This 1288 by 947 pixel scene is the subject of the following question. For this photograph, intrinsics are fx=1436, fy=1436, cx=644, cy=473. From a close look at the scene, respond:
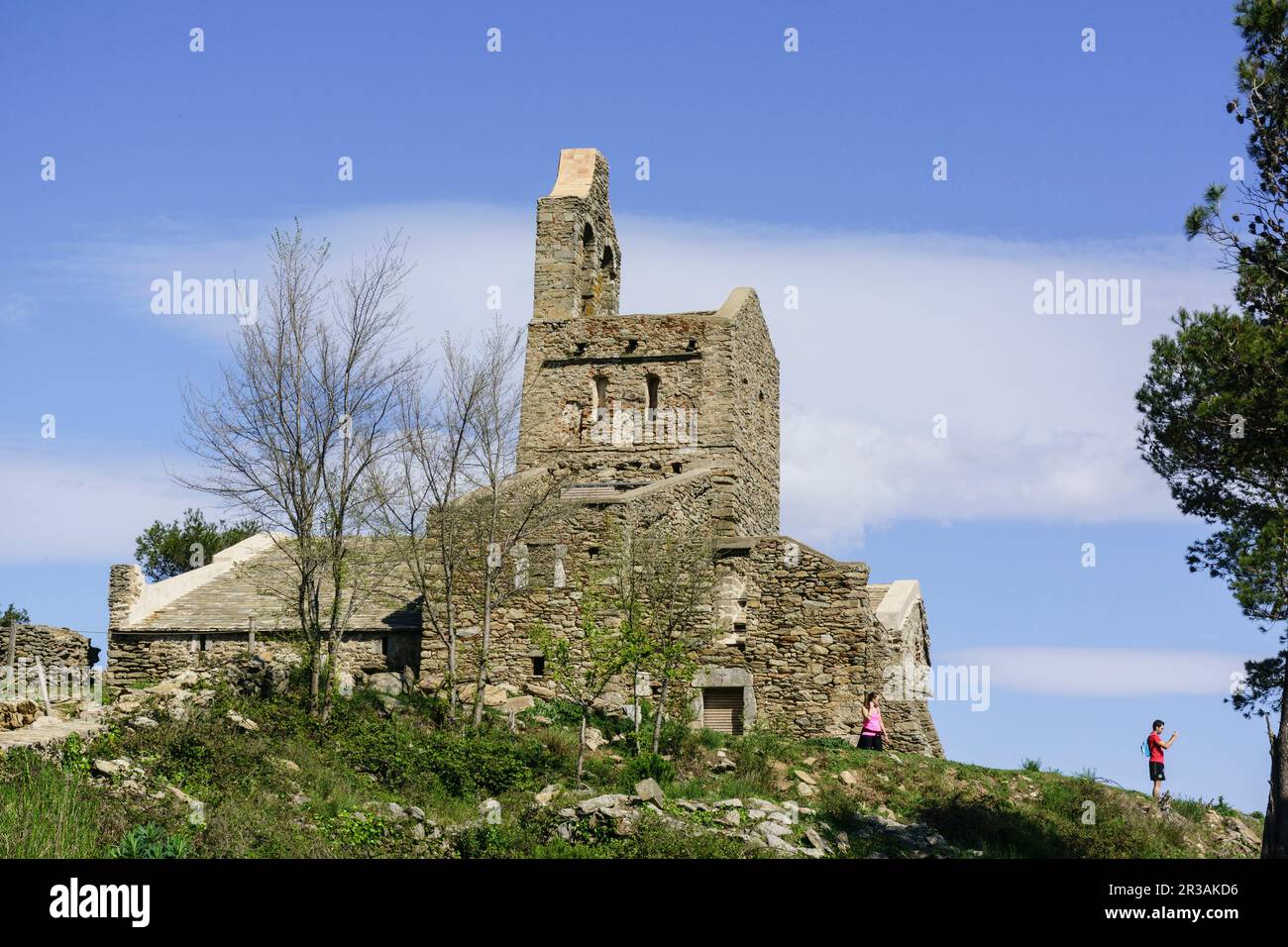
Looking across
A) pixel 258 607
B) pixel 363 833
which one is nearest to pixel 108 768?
pixel 363 833

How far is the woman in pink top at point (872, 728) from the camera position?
2533 cm

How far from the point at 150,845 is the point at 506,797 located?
281 inches

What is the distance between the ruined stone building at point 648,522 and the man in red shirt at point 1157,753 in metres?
4.90

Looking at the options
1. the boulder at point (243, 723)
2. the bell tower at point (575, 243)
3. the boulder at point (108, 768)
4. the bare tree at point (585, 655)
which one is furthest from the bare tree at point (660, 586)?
the boulder at point (108, 768)

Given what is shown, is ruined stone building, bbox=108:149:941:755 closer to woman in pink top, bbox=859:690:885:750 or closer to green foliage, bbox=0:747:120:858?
woman in pink top, bbox=859:690:885:750

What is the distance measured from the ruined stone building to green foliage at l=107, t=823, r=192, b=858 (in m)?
11.7

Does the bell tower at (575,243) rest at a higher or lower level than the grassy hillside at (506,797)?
higher

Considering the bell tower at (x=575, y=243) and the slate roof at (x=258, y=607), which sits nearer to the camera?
the slate roof at (x=258, y=607)

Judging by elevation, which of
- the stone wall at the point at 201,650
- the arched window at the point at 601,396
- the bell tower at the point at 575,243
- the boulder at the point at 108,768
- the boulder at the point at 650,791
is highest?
the bell tower at the point at 575,243

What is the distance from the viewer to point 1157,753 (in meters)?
23.2

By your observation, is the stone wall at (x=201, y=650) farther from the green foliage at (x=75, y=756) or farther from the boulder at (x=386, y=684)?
the green foliage at (x=75, y=756)

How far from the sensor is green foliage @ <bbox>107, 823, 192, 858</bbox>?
1355 centimetres

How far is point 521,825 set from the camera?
A: 1828 cm
